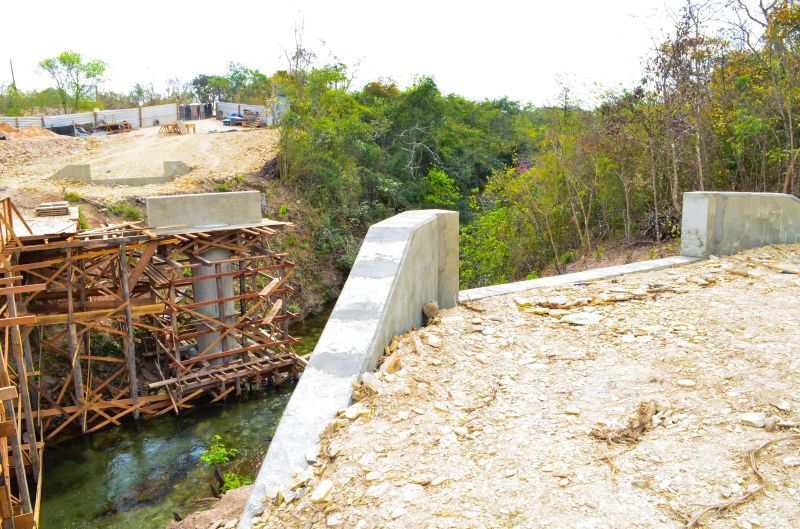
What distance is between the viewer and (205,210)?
13000 mm

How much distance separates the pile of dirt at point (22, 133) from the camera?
2638 cm

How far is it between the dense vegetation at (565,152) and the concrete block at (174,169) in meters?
3.51

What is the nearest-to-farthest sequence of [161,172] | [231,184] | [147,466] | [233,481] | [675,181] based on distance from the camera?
1. [233,481]
2. [147,466]
3. [675,181]
4. [231,184]
5. [161,172]

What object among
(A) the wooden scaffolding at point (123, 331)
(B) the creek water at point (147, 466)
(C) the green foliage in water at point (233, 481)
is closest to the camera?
(C) the green foliage in water at point (233, 481)

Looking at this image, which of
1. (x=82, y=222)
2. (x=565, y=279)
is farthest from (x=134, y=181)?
(x=565, y=279)

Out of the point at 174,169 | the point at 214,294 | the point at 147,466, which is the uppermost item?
the point at 174,169

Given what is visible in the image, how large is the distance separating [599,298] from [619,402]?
2.25 m

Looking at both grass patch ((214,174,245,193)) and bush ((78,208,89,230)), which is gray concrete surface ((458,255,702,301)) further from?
grass patch ((214,174,245,193))

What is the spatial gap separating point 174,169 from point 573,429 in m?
22.4

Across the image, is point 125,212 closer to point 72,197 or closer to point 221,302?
point 72,197

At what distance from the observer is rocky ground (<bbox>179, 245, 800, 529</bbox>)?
2.61 m

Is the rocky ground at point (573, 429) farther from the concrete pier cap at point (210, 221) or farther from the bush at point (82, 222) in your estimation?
the bush at point (82, 222)

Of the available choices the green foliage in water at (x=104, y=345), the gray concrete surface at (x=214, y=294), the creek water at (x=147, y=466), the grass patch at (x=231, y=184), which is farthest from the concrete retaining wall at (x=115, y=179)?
the creek water at (x=147, y=466)

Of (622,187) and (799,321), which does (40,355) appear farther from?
(622,187)
